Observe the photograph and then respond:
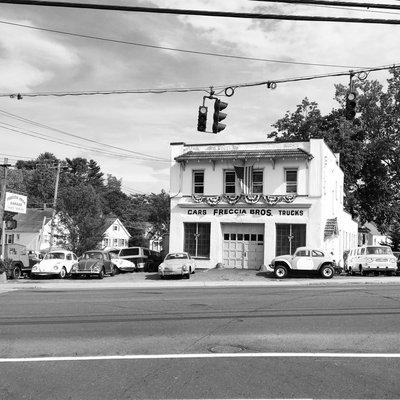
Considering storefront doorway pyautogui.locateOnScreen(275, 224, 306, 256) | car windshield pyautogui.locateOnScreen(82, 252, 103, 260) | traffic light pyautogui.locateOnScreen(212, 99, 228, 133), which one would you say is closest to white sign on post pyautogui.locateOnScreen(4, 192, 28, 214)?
car windshield pyautogui.locateOnScreen(82, 252, 103, 260)

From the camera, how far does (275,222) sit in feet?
107

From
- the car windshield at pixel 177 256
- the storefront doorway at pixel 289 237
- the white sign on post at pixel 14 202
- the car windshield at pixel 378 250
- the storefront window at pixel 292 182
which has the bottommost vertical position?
the car windshield at pixel 177 256

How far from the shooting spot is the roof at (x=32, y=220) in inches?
2655

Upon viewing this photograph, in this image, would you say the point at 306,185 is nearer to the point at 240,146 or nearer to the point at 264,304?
the point at 240,146

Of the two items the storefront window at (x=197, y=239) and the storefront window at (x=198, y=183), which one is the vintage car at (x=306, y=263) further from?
the storefront window at (x=198, y=183)

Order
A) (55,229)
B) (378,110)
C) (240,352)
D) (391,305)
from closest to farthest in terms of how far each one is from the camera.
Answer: (240,352) < (391,305) < (55,229) < (378,110)

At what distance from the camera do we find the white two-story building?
1271 inches

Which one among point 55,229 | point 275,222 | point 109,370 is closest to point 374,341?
point 109,370

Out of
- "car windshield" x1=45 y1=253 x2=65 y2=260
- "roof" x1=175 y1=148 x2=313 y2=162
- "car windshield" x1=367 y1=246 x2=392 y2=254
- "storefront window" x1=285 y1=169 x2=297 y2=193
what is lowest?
"car windshield" x1=45 y1=253 x2=65 y2=260

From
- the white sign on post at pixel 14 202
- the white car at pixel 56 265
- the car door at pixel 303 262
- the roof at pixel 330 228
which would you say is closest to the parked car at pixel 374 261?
the roof at pixel 330 228

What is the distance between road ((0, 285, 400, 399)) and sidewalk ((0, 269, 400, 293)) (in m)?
9.02

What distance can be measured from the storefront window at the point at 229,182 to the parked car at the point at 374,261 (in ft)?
27.3

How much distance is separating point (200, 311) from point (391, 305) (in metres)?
5.05

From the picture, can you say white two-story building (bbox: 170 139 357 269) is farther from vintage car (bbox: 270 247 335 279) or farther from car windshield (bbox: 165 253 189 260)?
car windshield (bbox: 165 253 189 260)
